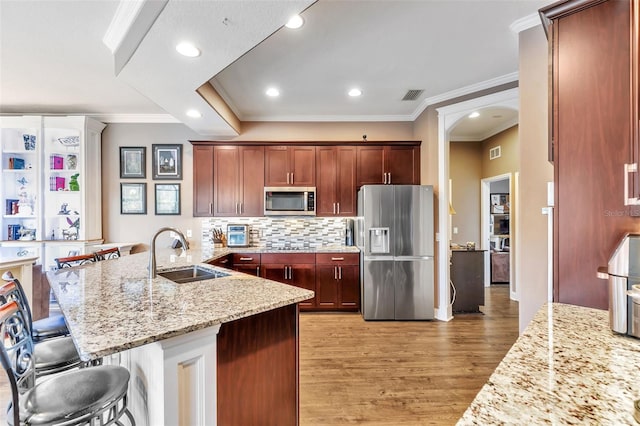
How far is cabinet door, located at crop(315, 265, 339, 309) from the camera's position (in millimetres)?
3967

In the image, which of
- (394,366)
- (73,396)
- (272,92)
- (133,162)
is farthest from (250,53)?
(394,366)

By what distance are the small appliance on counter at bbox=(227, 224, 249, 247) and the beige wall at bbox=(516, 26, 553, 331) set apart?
336 cm

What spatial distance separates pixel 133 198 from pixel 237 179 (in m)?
1.65

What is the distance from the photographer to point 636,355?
87cm

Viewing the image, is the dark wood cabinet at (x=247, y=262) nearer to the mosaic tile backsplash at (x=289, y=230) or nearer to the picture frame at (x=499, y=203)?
the mosaic tile backsplash at (x=289, y=230)

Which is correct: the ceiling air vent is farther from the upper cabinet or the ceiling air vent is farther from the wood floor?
the wood floor

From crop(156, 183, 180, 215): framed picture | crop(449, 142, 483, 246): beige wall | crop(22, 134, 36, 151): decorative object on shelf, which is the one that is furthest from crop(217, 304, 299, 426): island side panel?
crop(449, 142, 483, 246): beige wall

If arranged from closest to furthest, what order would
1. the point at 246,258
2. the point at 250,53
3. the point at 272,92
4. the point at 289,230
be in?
1. the point at 250,53
2. the point at 272,92
3. the point at 246,258
4. the point at 289,230

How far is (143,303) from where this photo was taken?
4.49ft

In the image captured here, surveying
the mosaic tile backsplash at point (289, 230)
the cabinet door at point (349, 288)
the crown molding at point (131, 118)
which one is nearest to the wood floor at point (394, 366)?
the cabinet door at point (349, 288)

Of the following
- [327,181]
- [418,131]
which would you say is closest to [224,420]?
[327,181]

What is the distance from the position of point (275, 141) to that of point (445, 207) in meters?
2.60

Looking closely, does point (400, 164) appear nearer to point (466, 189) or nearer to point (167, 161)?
point (466, 189)

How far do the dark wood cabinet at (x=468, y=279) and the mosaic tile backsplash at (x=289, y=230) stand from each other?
1701 millimetres
